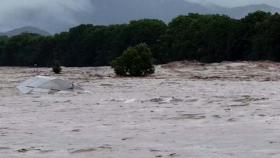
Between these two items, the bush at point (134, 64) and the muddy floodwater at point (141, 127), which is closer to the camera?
the muddy floodwater at point (141, 127)

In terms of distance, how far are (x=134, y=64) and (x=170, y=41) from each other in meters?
35.0

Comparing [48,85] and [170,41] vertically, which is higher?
[170,41]

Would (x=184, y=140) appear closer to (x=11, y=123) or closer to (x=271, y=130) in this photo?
(x=271, y=130)

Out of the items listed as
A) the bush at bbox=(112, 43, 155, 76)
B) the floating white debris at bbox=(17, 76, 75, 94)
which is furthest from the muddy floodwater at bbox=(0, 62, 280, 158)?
the bush at bbox=(112, 43, 155, 76)

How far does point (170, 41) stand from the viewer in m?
76.1

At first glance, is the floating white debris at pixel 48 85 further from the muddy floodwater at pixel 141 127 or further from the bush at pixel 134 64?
the bush at pixel 134 64

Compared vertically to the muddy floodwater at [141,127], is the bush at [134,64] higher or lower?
higher

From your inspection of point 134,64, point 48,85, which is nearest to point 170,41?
point 134,64

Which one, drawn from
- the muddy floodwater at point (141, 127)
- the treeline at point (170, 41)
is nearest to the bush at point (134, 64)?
the muddy floodwater at point (141, 127)

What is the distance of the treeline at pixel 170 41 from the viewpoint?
65000mm

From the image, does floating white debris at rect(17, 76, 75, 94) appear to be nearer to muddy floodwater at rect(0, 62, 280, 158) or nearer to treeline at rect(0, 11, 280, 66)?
muddy floodwater at rect(0, 62, 280, 158)

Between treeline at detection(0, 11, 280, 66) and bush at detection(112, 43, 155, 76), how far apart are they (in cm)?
2303

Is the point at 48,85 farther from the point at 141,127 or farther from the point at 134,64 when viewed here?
the point at 134,64

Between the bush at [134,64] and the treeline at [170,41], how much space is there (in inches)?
907
